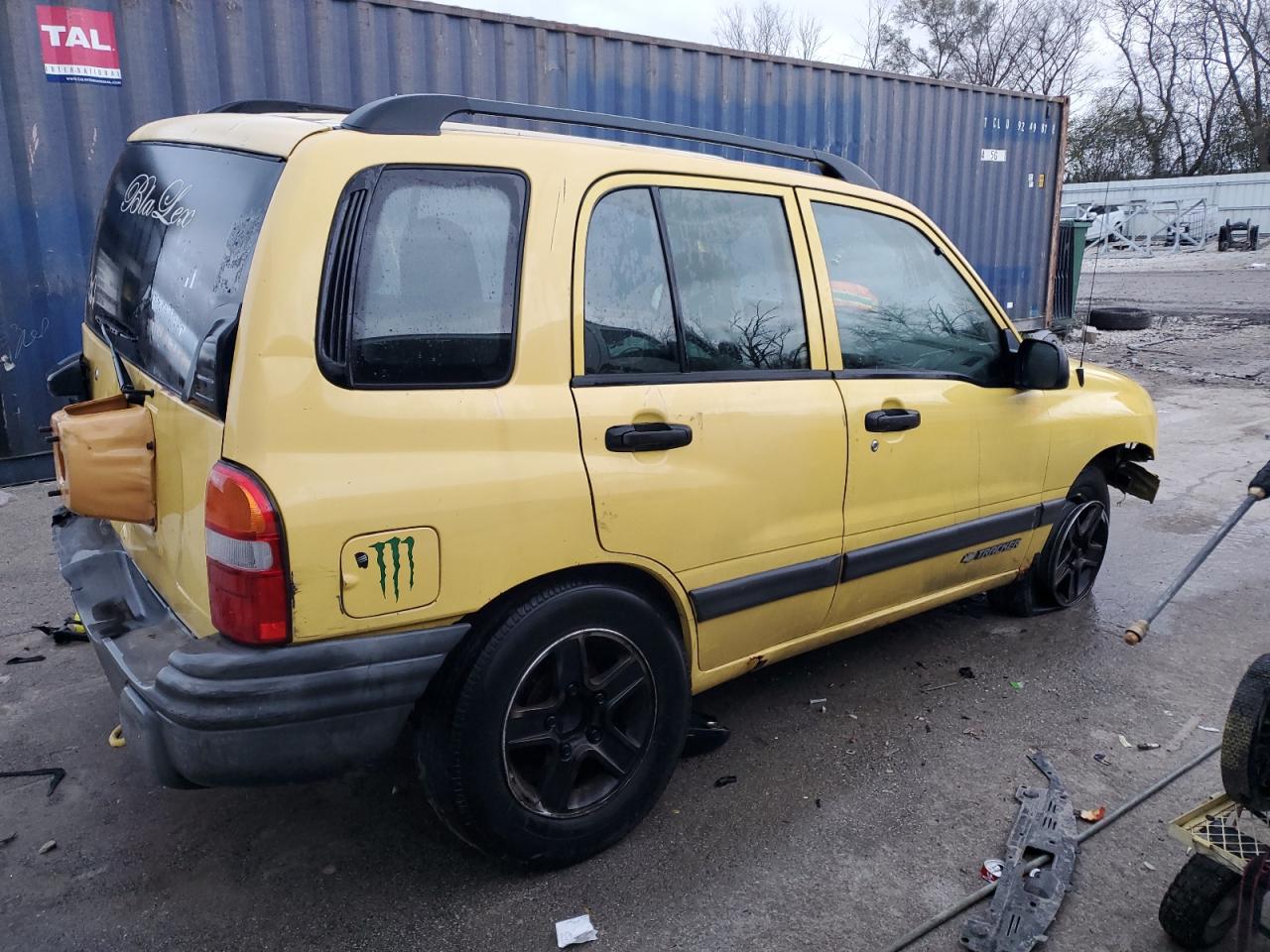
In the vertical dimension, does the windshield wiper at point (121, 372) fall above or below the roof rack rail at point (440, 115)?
below

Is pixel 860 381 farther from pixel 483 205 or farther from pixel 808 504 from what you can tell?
pixel 483 205

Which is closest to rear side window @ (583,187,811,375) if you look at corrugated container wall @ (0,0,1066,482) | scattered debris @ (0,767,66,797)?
scattered debris @ (0,767,66,797)

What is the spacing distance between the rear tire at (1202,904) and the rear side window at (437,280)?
2058 millimetres

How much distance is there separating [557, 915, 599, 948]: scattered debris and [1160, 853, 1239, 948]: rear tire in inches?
55.3

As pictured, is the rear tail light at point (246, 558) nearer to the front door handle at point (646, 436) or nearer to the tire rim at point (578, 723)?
the tire rim at point (578, 723)

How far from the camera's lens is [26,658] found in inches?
153

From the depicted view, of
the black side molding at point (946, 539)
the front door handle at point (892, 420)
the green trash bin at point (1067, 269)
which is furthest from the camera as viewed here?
the green trash bin at point (1067, 269)

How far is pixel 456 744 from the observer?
235cm

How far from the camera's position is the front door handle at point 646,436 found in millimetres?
2533

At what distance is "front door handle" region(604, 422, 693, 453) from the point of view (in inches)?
99.7

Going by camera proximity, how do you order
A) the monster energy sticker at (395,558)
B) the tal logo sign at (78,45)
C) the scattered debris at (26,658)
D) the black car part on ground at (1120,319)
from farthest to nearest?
the black car part on ground at (1120,319)
the tal logo sign at (78,45)
the scattered debris at (26,658)
the monster energy sticker at (395,558)

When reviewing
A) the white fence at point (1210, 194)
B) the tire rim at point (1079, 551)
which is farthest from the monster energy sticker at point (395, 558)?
the white fence at point (1210, 194)

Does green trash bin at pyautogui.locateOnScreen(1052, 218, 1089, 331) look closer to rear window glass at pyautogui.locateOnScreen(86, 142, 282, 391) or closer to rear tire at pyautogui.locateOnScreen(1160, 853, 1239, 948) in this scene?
rear tire at pyautogui.locateOnScreen(1160, 853, 1239, 948)

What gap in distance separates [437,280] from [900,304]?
1762 millimetres
